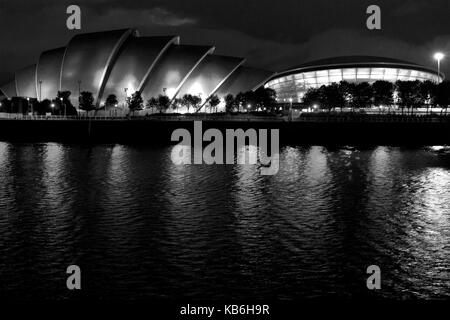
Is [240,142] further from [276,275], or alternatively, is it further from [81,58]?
[276,275]

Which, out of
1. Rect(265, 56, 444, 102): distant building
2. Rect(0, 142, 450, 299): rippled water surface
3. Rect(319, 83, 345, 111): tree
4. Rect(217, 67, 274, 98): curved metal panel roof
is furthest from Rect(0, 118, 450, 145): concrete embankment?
Rect(265, 56, 444, 102): distant building

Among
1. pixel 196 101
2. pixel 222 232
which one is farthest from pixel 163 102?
pixel 222 232

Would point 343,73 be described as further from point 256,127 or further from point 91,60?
point 256,127

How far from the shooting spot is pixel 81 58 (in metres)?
86.6

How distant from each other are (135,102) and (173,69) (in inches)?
340

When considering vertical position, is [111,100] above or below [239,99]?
below

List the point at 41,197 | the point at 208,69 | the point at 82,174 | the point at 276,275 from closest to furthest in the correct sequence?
the point at 276,275, the point at 41,197, the point at 82,174, the point at 208,69

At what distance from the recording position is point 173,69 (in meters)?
88.0

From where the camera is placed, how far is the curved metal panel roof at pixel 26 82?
96688 millimetres

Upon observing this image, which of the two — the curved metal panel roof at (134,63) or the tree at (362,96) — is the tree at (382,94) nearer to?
the tree at (362,96)

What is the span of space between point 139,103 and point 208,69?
13.7m

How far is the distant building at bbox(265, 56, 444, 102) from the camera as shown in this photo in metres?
103

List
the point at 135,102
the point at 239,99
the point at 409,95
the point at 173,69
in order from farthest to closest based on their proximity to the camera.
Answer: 1. the point at 239,99
2. the point at 173,69
3. the point at 409,95
4. the point at 135,102

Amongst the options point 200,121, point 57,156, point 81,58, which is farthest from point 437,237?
point 81,58
